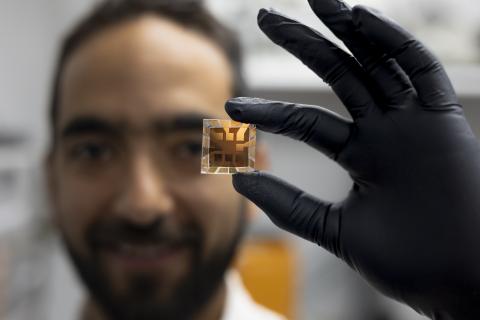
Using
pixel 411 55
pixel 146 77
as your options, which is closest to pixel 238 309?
pixel 146 77

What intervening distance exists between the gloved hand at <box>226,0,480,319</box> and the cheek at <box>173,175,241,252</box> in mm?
455

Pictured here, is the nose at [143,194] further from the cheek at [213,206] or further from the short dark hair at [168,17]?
the short dark hair at [168,17]

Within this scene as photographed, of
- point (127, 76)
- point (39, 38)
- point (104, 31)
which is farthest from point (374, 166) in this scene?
point (39, 38)

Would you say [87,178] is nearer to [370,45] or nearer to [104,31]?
[104,31]

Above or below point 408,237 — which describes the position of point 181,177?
below

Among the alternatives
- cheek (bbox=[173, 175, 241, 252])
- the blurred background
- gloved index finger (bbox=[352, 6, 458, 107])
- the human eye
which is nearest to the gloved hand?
gloved index finger (bbox=[352, 6, 458, 107])

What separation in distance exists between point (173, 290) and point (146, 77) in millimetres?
532

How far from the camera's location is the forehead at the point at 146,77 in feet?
3.64

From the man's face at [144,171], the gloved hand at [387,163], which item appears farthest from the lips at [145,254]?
the gloved hand at [387,163]

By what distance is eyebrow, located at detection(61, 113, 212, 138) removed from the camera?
110cm

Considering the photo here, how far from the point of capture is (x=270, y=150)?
7.04 ft

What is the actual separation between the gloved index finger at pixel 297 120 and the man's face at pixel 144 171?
0.46 metres

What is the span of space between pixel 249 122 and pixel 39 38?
1.63m

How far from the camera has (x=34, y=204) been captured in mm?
1862
